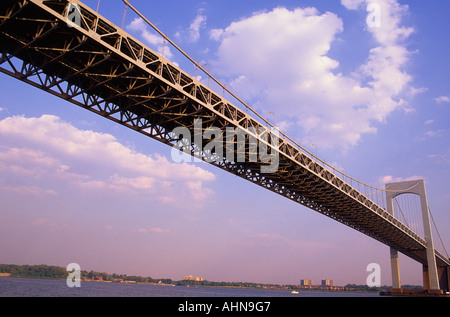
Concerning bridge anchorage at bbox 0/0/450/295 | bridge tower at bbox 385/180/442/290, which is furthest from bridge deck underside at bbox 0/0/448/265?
bridge tower at bbox 385/180/442/290

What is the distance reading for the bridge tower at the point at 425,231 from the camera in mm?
65812

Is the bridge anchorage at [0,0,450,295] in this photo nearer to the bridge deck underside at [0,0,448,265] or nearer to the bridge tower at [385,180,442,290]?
the bridge deck underside at [0,0,448,265]

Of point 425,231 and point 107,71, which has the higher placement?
point 107,71

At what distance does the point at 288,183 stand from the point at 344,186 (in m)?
10.7

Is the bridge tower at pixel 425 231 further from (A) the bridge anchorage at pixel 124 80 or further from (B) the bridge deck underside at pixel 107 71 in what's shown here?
(B) the bridge deck underside at pixel 107 71

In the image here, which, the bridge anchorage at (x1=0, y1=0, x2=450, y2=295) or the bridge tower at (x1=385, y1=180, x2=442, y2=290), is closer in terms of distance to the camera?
the bridge anchorage at (x1=0, y1=0, x2=450, y2=295)

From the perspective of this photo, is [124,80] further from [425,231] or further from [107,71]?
[425,231]

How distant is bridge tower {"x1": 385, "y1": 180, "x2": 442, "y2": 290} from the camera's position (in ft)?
216

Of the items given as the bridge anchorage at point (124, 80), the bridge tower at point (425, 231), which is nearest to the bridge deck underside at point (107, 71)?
the bridge anchorage at point (124, 80)

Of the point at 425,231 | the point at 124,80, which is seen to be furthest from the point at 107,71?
the point at 425,231

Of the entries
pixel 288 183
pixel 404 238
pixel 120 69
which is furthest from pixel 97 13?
Result: pixel 404 238

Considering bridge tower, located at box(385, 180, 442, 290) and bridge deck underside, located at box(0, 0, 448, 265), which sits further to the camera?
bridge tower, located at box(385, 180, 442, 290)

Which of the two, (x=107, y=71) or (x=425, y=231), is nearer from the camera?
(x=107, y=71)

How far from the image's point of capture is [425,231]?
70.5m
